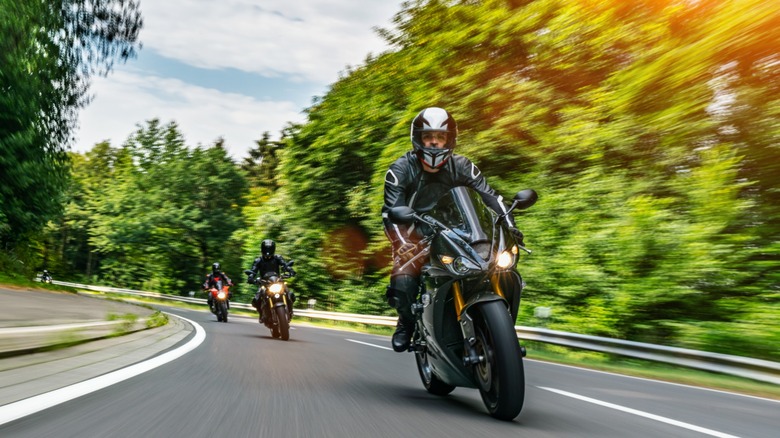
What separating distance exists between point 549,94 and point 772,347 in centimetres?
924

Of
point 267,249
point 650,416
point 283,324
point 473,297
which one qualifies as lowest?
point 650,416

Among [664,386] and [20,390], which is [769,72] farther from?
[20,390]

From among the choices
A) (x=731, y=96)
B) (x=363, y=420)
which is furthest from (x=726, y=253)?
(x=363, y=420)

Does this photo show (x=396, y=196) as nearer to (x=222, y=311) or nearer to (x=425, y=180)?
(x=425, y=180)

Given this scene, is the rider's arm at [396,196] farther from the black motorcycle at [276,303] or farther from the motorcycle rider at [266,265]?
the motorcycle rider at [266,265]

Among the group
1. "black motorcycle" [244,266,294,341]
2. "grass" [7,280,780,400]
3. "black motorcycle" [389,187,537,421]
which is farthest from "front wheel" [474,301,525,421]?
"black motorcycle" [244,266,294,341]

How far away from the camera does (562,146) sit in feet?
58.0

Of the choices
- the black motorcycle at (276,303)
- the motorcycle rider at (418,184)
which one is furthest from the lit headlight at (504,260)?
the black motorcycle at (276,303)

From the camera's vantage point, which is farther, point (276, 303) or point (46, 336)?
point (276, 303)

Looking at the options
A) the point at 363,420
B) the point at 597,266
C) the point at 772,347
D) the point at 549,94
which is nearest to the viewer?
the point at 363,420

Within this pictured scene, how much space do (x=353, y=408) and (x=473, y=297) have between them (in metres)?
1.11

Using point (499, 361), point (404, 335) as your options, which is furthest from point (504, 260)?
point (404, 335)

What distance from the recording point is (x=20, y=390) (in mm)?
4574

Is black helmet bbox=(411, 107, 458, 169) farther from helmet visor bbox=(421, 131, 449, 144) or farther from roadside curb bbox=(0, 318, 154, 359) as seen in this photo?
roadside curb bbox=(0, 318, 154, 359)
